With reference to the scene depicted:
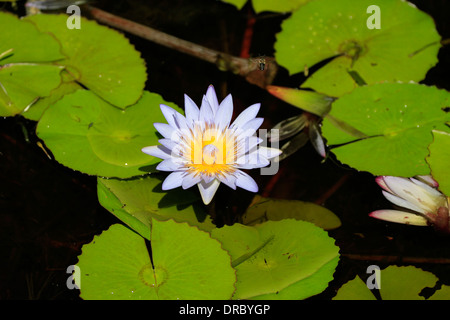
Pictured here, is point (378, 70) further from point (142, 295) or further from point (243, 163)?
point (142, 295)

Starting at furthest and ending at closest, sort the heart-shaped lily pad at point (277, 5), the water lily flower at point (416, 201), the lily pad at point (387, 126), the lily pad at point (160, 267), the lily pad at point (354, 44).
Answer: the heart-shaped lily pad at point (277, 5)
the lily pad at point (354, 44)
the lily pad at point (387, 126)
the water lily flower at point (416, 201)
the lily pad at point (160, 267)

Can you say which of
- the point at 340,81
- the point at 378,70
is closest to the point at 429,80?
the point at 378,70

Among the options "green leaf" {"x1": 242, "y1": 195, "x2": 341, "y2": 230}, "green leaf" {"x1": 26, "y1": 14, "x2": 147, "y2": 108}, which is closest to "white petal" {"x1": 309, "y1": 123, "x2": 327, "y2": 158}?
"green leaf" {"x1": 242, "y1": 195, "x2": 341, "y2": 230}

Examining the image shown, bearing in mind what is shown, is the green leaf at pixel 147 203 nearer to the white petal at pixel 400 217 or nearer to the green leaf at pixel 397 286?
the green leaf at pixel 397 286

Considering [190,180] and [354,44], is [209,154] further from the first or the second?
[354,44]

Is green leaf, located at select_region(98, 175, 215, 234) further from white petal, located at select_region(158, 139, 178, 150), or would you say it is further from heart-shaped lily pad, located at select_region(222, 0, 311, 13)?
heart-shaped lily pad, located at select_region(222, 0, 311, 13)

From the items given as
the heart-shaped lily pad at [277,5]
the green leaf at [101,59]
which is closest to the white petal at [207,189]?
the green leaf at [101,59]
